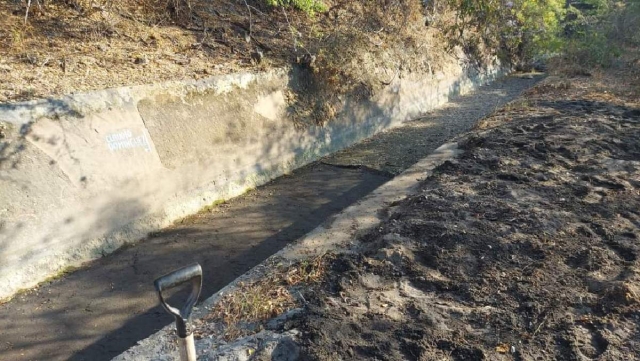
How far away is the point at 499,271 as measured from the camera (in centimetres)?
427

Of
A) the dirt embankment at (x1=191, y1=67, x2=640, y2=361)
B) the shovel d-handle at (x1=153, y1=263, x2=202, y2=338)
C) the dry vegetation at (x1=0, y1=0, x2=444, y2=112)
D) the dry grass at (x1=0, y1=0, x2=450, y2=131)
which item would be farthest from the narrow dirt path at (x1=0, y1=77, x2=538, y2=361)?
the shovel d-handle at (x1=153, y1=263, x2=202, y2=338)

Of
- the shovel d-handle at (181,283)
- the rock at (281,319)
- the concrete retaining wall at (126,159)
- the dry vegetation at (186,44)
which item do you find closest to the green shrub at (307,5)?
the dry vegetation at (186,44)

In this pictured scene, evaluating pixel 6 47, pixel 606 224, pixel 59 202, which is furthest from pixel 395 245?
pixel 6 47

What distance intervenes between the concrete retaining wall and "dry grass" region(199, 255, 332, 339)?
206 cm

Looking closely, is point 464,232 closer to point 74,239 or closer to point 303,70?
point 74,239

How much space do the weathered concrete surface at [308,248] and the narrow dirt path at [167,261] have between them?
59 centimetres

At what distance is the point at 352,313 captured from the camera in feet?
12.4

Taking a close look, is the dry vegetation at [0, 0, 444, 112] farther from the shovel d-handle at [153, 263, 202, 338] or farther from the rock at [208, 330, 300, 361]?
the shovel d-handle at [153, 263, 202, 338]

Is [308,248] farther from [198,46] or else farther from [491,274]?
[198,46]

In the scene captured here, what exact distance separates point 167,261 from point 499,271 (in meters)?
3.13

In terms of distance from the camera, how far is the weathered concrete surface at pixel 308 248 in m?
3.53

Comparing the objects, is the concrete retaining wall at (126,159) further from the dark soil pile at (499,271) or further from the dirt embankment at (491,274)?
the dark soil pile at (499,271)

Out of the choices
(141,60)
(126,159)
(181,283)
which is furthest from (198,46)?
(181,283)

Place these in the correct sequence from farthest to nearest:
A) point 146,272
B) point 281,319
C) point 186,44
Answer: point 186,44 < point 146,272 < point 281,319
